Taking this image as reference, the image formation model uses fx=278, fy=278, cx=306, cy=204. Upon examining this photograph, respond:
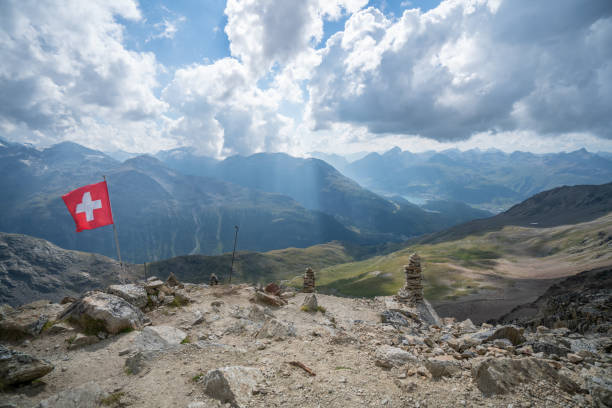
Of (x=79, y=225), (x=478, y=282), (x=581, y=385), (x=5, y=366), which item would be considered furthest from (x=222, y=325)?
(x=478, y=282)

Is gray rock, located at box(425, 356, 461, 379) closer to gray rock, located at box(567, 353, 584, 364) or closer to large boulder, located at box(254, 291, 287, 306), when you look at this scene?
gray rock, located at box(567, 353, 584, 364)

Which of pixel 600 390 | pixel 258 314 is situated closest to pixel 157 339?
pixel 258 314

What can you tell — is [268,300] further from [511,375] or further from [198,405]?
[511,375]

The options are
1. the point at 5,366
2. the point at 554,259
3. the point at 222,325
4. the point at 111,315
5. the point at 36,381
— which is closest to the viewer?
the point at 5,366

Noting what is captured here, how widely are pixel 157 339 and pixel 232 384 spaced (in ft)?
20.1

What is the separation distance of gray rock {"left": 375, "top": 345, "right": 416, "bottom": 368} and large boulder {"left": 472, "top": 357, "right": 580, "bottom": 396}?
240cm

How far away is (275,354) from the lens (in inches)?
446

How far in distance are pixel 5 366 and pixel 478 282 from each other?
14116 cm

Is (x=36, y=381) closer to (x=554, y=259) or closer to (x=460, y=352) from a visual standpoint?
(x=460, y=352)

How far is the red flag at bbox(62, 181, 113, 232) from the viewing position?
59.9 feet

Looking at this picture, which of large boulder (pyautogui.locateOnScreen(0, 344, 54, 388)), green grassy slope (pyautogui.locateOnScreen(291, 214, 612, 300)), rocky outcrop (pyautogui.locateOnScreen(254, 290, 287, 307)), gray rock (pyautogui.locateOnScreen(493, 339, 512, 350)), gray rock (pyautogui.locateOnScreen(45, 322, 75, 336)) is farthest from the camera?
green grassy slope (pyautogui.locateOnScreen(291, 214, 612, 300))

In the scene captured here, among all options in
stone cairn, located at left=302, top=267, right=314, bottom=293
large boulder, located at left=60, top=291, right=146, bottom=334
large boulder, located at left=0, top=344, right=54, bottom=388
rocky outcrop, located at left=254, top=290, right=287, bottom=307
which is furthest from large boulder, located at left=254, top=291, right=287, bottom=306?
large boulder, located at left=0, top=344, right=54, bottom=388

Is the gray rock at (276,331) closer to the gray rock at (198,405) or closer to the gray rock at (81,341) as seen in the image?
the gray rock at (198,405)

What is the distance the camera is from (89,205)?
60.4 ft
